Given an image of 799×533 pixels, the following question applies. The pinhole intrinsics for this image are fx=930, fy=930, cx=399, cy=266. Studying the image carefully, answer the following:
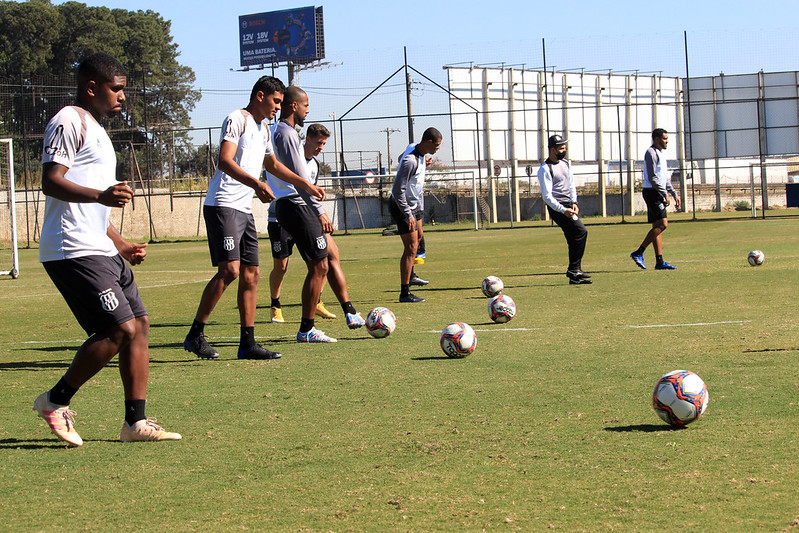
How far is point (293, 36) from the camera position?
72188mm

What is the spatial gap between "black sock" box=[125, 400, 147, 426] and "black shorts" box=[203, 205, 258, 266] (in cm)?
280

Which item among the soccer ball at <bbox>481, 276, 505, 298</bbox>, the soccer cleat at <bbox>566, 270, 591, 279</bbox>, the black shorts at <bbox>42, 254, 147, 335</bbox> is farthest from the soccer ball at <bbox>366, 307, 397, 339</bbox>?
the soccer cleat at <bbox>566, 270, 591, 279</bbox>

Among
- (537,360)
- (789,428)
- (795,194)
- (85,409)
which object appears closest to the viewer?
(789,428)

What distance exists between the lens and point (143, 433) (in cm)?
491

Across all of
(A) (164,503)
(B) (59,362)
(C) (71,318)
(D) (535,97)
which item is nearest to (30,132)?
(D) (535,97)

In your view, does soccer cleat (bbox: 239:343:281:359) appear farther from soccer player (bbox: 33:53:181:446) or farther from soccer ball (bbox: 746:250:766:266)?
soccer ball (bbox: 746:250:766:266)

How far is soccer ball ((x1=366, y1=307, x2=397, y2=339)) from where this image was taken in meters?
8.48

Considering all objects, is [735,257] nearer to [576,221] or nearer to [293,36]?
[576,221]

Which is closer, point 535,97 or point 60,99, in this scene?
point 60,99

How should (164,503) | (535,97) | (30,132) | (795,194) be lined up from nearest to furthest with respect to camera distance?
(164,503)
(30,132)
(795,194)
(535,97)

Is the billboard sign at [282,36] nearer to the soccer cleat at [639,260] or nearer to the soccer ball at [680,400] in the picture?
the soccer cleat at [639,260]

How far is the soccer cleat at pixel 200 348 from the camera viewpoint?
776 cm

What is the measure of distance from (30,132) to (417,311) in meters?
35.5

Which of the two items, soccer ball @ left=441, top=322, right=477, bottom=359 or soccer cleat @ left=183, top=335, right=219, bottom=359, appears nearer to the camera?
soccer ball @ left=441, top=322, right=477, bottom=359
